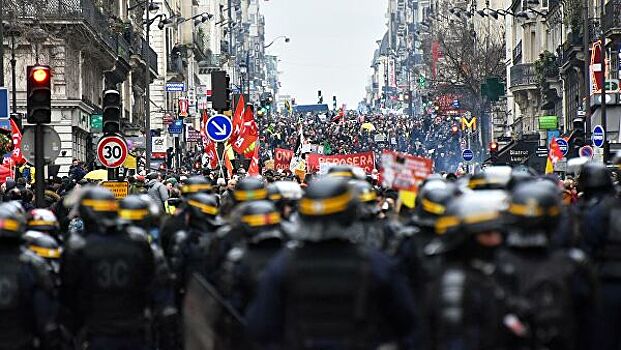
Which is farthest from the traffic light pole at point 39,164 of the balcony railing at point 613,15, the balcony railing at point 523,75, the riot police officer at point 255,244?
the balcony railing at point 523,75

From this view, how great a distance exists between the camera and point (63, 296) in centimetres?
1103

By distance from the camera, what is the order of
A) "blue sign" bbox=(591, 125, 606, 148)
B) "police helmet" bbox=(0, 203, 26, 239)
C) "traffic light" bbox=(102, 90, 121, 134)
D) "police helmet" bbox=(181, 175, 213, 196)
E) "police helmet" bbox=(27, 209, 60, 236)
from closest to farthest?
"police helmet" bbox=(0, 203, 26, 239), "police helmet" bbox=(27, 209, 60, 236), "police helmet" bbox=(181, 175, 213, 196), "traffic light" bbox=(102, 90, 121, 134), "blue sign" bbox=(591, 125, 606, 148)

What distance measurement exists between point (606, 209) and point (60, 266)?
11.8 ft

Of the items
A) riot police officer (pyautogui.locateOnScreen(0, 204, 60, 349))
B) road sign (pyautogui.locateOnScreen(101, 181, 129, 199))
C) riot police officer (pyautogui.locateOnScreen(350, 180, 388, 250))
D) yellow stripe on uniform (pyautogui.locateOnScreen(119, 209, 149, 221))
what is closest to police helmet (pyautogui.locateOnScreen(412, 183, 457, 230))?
riot police officer (pyautogui.locateOnScreen(350, 180, 388, 250))

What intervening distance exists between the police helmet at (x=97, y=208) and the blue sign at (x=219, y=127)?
728 inches

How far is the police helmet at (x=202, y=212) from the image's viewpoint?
13781 millimetres

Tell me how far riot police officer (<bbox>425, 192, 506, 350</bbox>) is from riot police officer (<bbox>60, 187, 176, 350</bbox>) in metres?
2.93

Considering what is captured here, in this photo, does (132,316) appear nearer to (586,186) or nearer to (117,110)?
(586,186)

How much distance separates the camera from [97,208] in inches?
435

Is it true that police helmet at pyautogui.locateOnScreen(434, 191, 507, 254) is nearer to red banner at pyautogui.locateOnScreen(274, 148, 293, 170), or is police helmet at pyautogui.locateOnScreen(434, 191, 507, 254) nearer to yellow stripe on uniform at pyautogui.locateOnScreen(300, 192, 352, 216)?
yellow stripe on uniform at pyautogui.locateOnScreen(300, 192, 352, 216)

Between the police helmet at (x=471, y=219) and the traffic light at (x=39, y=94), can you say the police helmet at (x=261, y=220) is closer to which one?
the police helmet at (x=471, y=219)

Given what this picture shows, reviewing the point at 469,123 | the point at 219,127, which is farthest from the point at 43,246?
the point at 469,123

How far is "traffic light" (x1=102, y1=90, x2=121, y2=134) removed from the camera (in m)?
23.6

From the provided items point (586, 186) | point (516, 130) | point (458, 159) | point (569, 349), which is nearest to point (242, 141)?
point (586, 186)
